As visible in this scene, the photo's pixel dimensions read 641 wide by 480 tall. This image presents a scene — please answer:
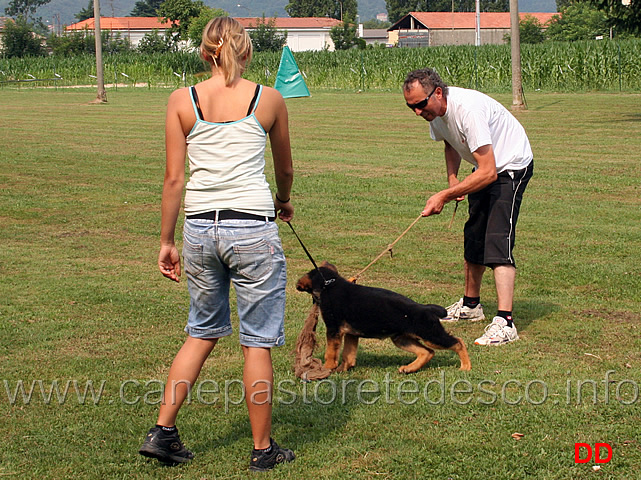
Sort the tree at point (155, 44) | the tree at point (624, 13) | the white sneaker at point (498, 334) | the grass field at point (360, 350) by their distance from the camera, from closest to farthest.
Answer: the grass field at point (360, 350)
the white sneaker at point (498, 334)
the tree at point (624, 13)
the tree at point (155, 44)

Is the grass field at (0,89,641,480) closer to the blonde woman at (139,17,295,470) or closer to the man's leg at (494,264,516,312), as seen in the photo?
the man's leg at (494,264,516,312)

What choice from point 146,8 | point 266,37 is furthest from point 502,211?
point 146,8

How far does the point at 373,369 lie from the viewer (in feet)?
17.0

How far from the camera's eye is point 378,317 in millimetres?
4871

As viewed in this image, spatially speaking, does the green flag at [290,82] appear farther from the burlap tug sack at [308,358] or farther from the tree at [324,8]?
the tree at [324,8]

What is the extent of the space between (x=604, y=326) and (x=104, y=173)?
10901 mm

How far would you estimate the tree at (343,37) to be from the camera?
86.8 m

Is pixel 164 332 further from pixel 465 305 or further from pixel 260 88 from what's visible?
pixel 260 88

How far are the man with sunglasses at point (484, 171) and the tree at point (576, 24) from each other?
83.1m

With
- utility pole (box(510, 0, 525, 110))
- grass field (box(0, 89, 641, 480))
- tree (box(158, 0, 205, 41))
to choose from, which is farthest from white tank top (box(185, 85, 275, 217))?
tree (box(158, 0, 205, 41))

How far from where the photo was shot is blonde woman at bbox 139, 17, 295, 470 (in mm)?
3496

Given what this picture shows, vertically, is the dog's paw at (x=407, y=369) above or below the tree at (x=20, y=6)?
below

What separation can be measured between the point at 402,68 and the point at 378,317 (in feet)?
128

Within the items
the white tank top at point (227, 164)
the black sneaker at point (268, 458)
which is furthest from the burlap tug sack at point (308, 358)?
the white tank top at point (227, 164)
